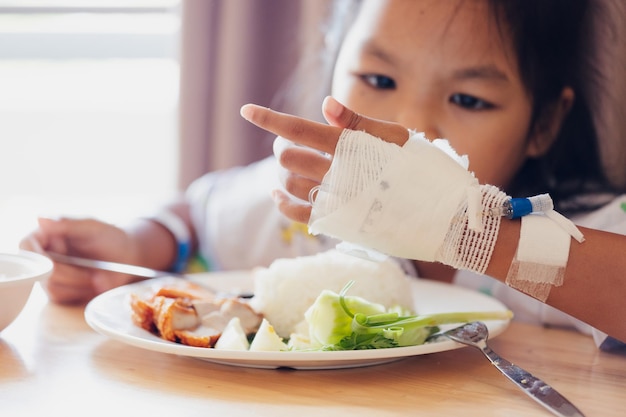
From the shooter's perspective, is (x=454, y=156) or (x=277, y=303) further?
(x=277, y=303)

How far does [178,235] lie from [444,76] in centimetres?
51

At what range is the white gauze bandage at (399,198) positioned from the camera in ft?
2.11

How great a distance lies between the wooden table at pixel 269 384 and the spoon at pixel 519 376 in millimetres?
11

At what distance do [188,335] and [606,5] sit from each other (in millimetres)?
867

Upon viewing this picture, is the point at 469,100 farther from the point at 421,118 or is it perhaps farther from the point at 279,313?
the point at 279,313

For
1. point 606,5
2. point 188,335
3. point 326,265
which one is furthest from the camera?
point 606,5

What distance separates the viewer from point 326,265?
34.4 inches

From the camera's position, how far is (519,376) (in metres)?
0.67

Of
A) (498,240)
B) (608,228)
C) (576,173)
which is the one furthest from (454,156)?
(576,173)

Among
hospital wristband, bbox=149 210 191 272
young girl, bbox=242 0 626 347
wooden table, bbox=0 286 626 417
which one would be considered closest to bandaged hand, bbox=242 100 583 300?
wooden table, bbox=0 286 626 417

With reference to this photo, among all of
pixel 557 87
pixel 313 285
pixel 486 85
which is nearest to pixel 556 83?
pixel 557 87

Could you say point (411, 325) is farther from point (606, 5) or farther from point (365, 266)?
point (606, 5)

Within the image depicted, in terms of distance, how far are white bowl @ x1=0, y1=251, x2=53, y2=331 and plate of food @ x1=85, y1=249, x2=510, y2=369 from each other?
63 millimetres

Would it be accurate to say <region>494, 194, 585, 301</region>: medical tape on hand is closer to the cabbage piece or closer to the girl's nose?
the cabbage piece
